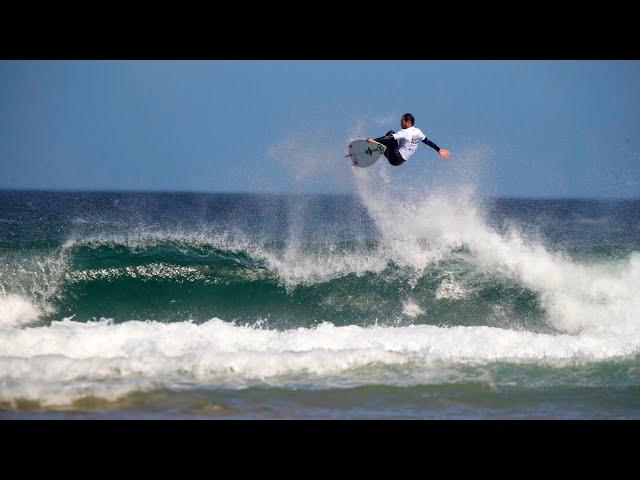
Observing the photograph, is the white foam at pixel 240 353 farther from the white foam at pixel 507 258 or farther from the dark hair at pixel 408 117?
the dark hair at pixel 408 117

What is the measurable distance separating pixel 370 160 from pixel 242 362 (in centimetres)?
457

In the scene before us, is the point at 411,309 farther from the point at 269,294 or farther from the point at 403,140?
the point at 403,140

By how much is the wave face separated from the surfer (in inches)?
115

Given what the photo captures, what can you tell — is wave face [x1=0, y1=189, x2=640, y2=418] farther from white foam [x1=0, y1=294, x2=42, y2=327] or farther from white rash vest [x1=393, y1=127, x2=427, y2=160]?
white rash vest [x1=393, y1=127, x2=427, y2=160]

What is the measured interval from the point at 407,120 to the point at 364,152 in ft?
4.46

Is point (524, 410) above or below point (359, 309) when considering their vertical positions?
below

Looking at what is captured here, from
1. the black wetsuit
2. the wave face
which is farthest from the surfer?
the wave face

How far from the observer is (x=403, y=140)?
10.2 m

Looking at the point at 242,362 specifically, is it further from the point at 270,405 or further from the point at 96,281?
the point at 96,281

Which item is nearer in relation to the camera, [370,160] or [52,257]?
[370,160]

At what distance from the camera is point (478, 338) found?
10289 mm

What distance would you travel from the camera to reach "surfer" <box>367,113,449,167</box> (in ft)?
33.3

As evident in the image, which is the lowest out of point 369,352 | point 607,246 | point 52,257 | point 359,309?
point 369,352

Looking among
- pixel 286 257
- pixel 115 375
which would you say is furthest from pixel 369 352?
pixel 286 257
